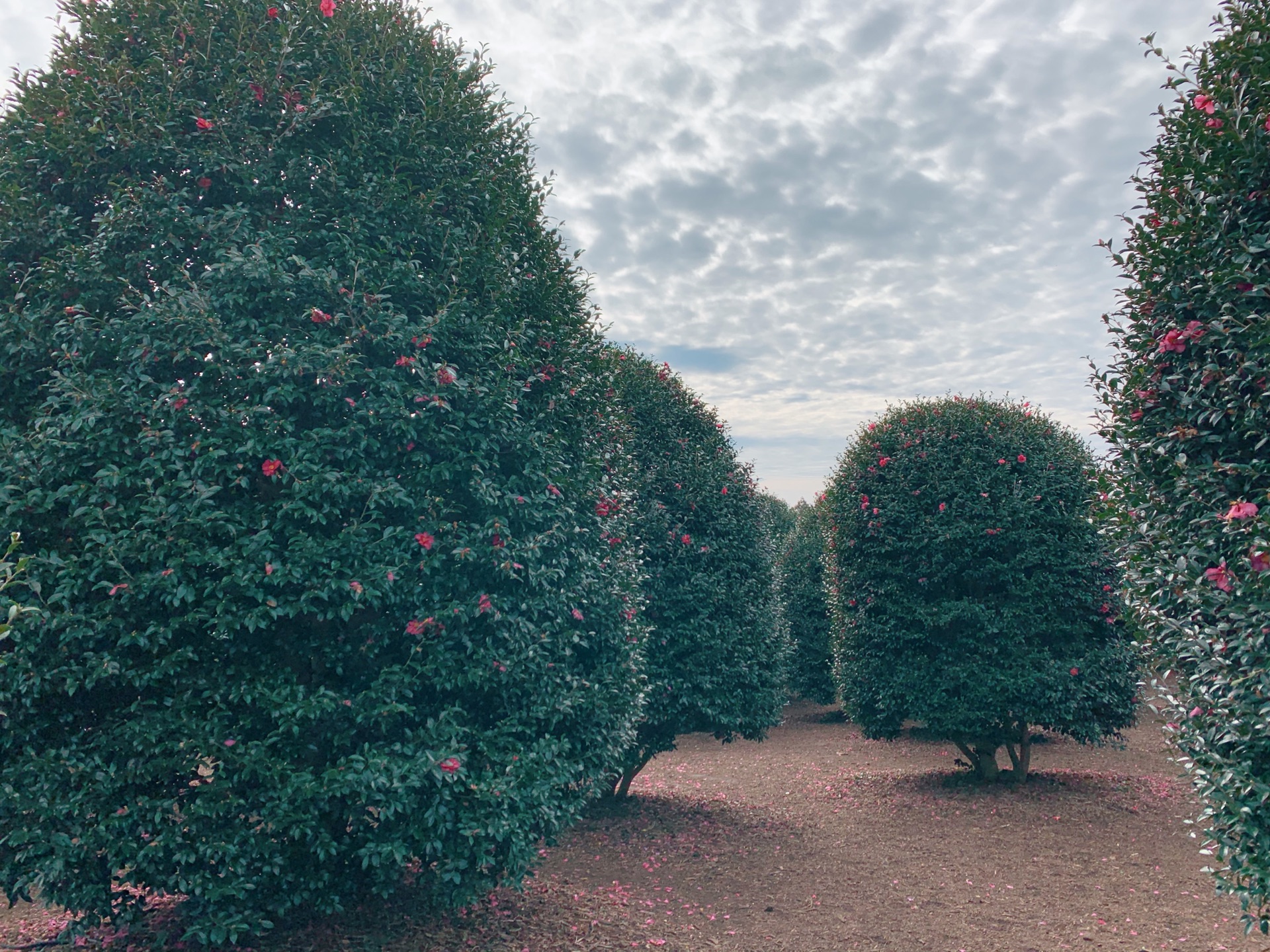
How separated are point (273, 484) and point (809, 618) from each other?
65.1 feet

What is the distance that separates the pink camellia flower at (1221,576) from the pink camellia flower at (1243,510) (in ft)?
1.18

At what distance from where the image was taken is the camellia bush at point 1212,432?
4.65 metres

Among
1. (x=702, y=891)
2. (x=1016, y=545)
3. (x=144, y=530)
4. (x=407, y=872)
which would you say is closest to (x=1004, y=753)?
(x=1016, y=545)

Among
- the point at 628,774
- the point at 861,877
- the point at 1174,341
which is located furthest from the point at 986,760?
the point at 1174,341

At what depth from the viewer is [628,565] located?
855 cm

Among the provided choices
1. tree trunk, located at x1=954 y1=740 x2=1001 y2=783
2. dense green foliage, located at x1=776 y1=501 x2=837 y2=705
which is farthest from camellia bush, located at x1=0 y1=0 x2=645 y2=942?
dense green foliage, located at x1=776 y1=501 x2=837 y2=705

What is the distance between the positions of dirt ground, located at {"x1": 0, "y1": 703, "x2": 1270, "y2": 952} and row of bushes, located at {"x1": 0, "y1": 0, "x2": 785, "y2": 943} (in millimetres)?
1351

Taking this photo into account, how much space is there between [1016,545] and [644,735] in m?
6.83

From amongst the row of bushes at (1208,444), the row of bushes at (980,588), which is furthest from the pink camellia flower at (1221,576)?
the row of bushes at (980,588)

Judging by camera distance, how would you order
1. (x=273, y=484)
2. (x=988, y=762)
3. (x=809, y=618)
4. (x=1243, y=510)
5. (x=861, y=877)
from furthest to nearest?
(x=809, y=618)
(x=988, y=762)
(x=861, y=877)
(x=273, y=484)
(x=1243, y=510)

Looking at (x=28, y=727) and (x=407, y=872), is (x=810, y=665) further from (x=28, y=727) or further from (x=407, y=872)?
(x=28, y=727)

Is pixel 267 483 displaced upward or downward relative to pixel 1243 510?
upward

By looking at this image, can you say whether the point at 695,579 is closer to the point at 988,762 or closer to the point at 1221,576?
the point at 988,762

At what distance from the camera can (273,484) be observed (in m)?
5.79
